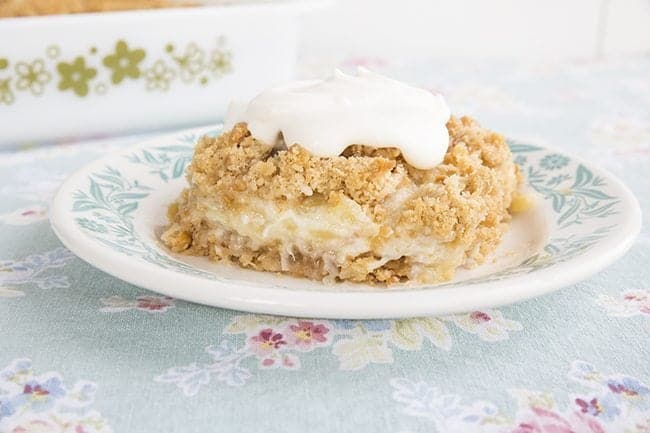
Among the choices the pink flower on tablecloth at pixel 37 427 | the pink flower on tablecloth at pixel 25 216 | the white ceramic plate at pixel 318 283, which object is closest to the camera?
the pink flower on tablecloth at pixel 37 427

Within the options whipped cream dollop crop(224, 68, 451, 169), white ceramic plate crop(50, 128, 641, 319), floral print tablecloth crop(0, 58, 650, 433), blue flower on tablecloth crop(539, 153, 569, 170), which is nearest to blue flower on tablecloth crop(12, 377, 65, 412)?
floral print tablecloth crop(0, 58, 650, 433)

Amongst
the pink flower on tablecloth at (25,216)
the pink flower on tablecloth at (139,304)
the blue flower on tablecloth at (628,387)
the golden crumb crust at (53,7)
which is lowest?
the pink flower on tablecloth at (25,216)

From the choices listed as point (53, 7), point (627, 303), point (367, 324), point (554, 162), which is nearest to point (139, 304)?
point (367, 324)

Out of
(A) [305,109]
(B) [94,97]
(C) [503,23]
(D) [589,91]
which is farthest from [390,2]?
(A) [305,109]

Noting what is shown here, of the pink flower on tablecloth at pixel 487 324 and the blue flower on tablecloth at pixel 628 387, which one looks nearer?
the blue flower on tablecloth at pixel 628 387

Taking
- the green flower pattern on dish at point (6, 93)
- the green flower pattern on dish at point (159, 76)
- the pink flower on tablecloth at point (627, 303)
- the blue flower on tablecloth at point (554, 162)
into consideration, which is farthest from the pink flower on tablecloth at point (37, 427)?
the green flower pattern on dish at point (159, 76)

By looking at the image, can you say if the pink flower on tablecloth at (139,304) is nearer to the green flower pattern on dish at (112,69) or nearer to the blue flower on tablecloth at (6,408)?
the blue flower on tablecloth at (6,408)

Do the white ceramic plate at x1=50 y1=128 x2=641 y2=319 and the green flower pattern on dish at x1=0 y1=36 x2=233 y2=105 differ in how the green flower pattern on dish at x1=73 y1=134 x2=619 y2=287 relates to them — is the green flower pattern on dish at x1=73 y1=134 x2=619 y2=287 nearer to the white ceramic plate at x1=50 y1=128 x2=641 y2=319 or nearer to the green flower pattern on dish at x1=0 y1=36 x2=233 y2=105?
the white ceramic plate at x1=50 y1=128 x2=641 y2=319

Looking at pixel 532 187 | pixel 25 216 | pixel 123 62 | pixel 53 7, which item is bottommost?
pixel 25 216

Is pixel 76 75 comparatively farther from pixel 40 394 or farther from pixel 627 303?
pixel 627 303
